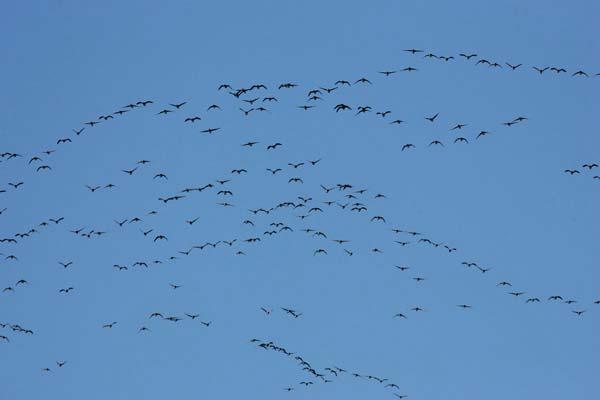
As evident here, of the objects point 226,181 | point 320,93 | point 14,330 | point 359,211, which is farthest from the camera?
point 14,330

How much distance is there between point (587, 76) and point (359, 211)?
1580cm

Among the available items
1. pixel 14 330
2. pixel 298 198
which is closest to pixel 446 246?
pixel 298 198

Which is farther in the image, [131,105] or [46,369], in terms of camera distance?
[46,369]

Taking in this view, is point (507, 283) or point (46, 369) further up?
point (507, 283)

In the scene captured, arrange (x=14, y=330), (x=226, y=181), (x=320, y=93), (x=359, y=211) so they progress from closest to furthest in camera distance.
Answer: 1. (x=320, y=93)
2. (x=226, y=181)
3. (x=359, y=211)
4. (x=14, y=330)

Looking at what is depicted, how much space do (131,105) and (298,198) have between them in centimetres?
1158

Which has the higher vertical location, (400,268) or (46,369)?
(400,268)

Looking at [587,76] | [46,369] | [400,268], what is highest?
Answer: [587,76]

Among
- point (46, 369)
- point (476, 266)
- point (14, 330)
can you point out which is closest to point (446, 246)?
point (476, 266)

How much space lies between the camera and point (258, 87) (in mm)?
60156

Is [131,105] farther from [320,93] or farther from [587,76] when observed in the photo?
[587,76]

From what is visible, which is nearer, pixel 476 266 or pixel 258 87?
pixel 258 87

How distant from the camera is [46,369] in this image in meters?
71.9

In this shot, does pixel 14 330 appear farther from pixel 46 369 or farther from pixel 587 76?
pixel 587 76
